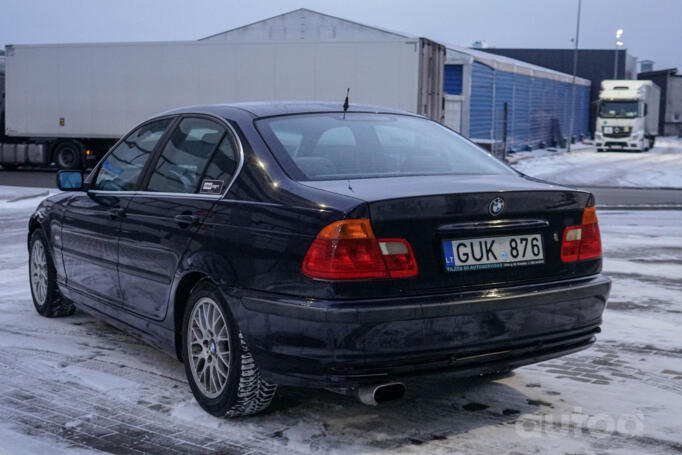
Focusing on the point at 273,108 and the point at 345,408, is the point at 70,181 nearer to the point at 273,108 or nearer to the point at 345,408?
the point at 273,108

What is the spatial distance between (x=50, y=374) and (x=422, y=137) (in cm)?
253

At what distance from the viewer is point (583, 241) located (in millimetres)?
4582

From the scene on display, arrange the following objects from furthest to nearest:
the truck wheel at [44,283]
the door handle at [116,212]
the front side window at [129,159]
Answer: the truck wheel at [44,283] < the front side window at [129,159] < the door handle at [116,212]

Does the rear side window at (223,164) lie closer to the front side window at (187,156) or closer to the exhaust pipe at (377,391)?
the front side window at (187,156)

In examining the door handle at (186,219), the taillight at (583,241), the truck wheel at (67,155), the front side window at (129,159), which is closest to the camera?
the taillight at (583,241)

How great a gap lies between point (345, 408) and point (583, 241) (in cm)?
145

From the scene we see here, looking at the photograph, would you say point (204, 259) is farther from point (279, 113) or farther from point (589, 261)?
point (589, 261)

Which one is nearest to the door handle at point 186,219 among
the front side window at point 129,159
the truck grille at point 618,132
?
the front side window at point 129,159

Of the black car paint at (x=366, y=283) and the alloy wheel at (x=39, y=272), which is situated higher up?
the black car paint at (x=366, y=283)

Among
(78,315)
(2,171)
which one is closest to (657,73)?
(2,171)

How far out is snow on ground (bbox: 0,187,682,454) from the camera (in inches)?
165

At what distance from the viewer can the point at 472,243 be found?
4133 mm

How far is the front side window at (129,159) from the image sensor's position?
18.3 feet
